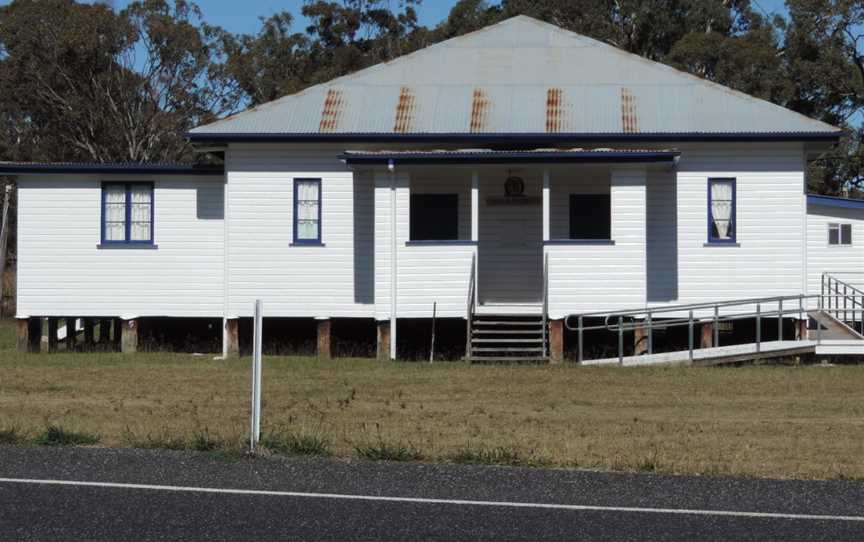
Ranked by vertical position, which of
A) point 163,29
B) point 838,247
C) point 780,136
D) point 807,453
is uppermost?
point 163,29

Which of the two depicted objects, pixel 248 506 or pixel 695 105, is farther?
pixel 695 105

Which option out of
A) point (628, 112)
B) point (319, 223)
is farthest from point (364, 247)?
point (628, 112)

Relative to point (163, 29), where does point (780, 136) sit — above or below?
below

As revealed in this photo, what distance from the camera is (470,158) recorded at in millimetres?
24438

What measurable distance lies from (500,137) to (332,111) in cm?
338

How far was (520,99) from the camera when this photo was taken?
26906mm

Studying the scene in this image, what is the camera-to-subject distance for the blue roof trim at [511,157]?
79.7 feet

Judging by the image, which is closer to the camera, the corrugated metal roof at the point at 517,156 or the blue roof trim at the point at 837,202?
the corrugated metal roof at the point at 517,156

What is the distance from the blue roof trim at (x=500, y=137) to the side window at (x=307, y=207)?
84cm

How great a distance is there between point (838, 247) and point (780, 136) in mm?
5225

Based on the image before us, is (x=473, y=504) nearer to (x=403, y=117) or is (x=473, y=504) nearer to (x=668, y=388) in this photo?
(x=668, y=388)

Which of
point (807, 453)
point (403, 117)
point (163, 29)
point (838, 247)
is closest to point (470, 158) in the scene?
point (403, 117)

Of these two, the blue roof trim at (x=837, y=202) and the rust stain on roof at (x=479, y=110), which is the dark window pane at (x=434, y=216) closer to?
the rust stain on roof at (x=479, y=110)

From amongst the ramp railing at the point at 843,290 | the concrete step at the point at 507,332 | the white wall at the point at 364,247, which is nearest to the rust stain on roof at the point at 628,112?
the white wall at the point at 364,247
